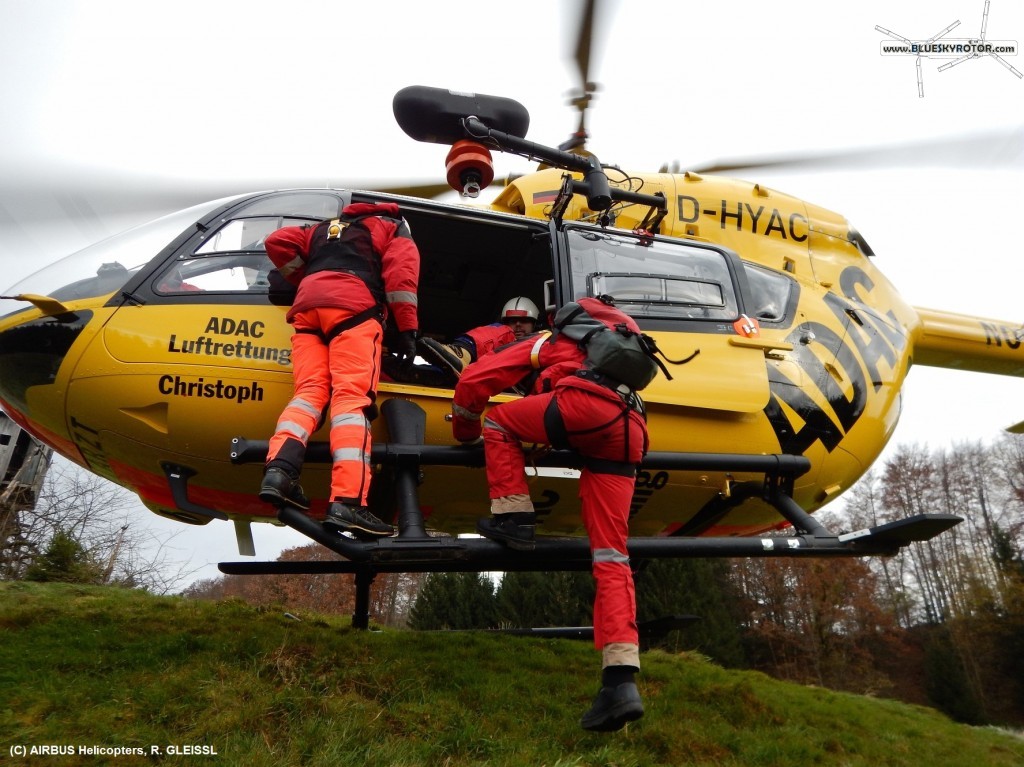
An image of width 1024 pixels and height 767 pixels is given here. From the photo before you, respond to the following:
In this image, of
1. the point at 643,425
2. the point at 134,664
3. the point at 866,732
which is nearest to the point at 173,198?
the point at 134,664

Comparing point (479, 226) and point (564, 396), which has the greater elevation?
point (479, 226)

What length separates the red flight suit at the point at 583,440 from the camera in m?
3.20

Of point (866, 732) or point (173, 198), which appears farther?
point (866, 732)

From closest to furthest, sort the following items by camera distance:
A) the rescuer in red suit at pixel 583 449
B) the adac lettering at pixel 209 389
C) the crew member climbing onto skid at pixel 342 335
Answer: the crew member climbing onto skid at pixel 342 335
the rescuer in red suit at pixel 583 449
the adac lettering at pixel 209 389

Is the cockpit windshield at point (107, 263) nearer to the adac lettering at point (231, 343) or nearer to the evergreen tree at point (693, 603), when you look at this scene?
the adac lettering at point (231, 343)

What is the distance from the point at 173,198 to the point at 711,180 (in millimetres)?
4008

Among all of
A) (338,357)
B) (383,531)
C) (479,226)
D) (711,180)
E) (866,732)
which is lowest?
(866,732)

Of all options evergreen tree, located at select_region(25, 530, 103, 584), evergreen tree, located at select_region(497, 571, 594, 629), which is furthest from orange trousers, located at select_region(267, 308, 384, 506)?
evergreen tree, located at select_region(497, 571, 594, 629)

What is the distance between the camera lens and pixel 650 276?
15.3 ft

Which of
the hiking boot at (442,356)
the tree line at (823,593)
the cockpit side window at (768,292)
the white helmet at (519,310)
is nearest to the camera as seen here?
the hiking boot at (442,356)

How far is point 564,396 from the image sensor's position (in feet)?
10.9

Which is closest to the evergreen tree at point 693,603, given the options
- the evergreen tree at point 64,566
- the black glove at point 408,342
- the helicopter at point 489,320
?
the evergreen tree at point 64,566

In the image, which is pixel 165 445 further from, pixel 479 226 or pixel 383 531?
pixel 479 226

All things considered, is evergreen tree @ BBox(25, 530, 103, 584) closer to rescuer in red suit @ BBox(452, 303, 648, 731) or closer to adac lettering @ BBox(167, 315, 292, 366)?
adac lettering @ BBox(167, 315, 292, 366)
